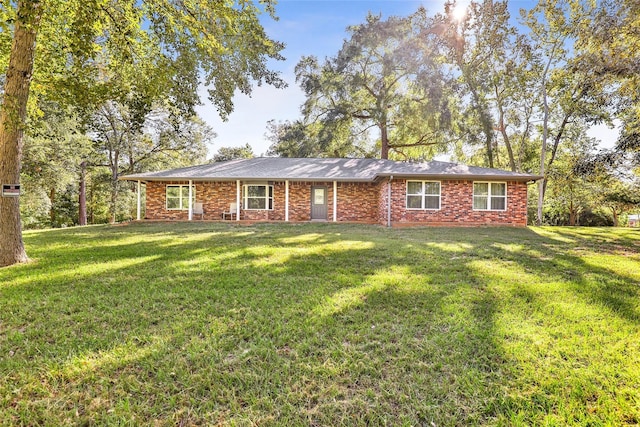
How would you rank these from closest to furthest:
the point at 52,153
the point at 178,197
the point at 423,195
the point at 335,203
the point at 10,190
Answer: the point at 10,190 < the point at 423,195 < the point at 335,203 < the point at 178,197 < the point at 52,153

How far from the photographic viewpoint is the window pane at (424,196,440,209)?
14125mm

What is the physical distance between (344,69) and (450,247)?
17.4m

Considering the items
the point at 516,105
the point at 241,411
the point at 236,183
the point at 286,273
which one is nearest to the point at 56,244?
the point at 286,273

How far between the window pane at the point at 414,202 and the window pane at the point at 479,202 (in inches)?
98.0

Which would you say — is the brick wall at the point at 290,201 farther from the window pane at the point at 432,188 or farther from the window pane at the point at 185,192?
the window pane at the point at 432,188

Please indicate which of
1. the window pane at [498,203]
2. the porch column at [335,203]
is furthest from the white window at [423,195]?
the porch column at [335,203]

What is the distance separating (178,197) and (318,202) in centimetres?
698

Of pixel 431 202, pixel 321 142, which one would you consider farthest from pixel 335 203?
pixel 321 142

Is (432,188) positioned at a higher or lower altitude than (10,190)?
higher

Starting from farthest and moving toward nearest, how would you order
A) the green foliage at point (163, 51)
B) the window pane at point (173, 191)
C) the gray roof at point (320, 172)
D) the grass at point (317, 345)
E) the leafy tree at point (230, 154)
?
the leafy tree at point (230, 154) → the window pane at point (173, 191) → the gray roof at point (320, 172) → the green foliage at point (163, 51) → the grass at point (317, 345)

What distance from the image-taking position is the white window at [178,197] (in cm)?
1561

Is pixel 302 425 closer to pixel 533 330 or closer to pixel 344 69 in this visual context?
pixel 533 330

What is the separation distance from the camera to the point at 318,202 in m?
15.8

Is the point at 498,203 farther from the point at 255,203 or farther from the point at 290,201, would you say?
the point at 255,203
